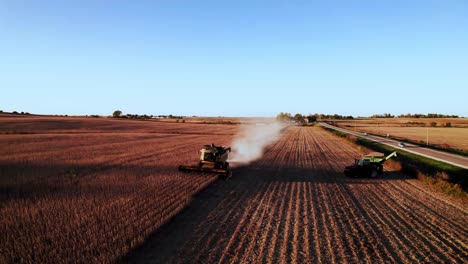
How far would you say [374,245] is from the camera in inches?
357

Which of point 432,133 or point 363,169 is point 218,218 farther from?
point 432,133

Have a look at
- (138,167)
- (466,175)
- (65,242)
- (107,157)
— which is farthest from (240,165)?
(65,242)

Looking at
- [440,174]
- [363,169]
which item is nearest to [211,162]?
[363,169]

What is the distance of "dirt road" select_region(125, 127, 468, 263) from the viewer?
326 inches

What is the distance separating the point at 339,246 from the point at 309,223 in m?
1.90

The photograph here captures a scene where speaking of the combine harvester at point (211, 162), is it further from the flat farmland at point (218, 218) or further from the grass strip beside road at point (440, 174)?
the grass strip beside road at point (440, 174)

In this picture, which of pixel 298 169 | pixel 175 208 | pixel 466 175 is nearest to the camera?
pixel 175 208

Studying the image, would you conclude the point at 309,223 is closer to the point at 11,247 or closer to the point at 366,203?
the point at 366,203

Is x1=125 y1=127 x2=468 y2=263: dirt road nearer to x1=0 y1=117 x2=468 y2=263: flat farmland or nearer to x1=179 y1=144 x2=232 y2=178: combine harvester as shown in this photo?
x1=0 y1=117 x2=468 y2=263: flat farmland

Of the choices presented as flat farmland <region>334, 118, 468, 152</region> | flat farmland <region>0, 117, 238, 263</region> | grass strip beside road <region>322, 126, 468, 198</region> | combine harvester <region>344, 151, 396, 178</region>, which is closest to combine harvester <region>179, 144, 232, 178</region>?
flat farmland <region>0, 117, 238, 263</region>

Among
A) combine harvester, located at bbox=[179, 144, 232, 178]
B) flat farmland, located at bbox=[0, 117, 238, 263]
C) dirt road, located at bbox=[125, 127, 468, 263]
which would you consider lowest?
dirt road, located at bbox=[125, 127, 468, 263]

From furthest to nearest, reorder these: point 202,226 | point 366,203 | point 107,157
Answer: point 107,157 → point 366,203 → point 202,226

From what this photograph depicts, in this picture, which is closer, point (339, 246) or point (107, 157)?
point (339, 246)

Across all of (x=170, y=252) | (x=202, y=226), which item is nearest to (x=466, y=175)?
(x=202, y=226)
